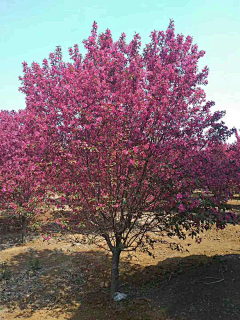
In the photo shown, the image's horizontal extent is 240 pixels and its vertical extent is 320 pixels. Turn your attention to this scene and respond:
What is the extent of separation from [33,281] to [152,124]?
8332 millimetres

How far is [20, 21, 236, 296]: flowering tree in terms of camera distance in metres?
6.79

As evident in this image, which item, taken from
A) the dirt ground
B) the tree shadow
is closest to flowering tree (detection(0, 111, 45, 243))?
the dirt ground

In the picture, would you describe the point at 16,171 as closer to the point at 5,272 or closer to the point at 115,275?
the point at 5,272

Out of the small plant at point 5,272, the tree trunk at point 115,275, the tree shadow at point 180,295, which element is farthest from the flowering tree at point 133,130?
the small plant at point 5,272

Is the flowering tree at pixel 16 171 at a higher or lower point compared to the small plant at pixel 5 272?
higher

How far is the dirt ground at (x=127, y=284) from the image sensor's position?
6906mm

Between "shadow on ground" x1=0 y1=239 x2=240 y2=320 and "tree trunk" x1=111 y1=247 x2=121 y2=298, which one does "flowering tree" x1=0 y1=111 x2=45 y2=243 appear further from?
"tree trunk" x1=111 y1=247 x2=121 y2=298

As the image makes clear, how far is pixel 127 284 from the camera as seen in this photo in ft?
30.7

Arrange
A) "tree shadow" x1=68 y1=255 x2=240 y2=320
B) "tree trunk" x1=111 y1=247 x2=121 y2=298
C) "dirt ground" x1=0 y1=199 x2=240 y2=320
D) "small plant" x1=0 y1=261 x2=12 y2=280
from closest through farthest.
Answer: "tree shadow" x1=68 y1=255 x2=240 y2=320 < "dirt ground" x1=0 y1=199 x2=240 y2=320 < "tree trunk" x1=111 y1=247 x2=121 y2=298 < "small plant" x1=0 y1=261 x2=12 y2=280

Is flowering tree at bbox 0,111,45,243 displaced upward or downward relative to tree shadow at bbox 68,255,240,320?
upward

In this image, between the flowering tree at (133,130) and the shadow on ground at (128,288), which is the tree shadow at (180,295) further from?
the flowering tree at (133,130)

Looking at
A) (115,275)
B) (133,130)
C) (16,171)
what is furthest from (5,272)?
(133,130)

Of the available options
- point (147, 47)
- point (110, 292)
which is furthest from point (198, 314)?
point (147, 47)

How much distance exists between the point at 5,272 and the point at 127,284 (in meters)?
5.47
